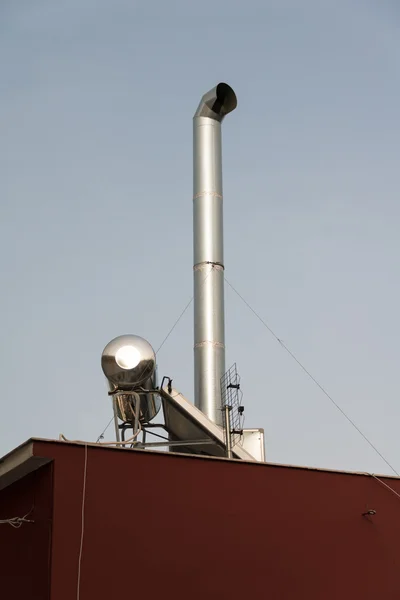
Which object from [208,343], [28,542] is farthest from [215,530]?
[208,343]

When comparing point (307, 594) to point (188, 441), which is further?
point (188, 441)

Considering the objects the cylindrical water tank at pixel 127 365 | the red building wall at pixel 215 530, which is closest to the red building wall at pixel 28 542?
the red building wall at pixel 215 530

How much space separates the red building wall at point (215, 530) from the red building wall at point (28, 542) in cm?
15

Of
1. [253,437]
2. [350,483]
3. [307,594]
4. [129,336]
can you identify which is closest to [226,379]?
[253,437]

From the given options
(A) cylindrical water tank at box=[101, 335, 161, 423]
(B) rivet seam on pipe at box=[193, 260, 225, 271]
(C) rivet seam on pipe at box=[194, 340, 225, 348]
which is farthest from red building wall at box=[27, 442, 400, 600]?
(B) rivet seam on pipe at box=[193, 260, 225, 271]

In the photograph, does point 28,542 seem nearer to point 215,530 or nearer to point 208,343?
point 215,530

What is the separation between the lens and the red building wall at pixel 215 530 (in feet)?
48.1

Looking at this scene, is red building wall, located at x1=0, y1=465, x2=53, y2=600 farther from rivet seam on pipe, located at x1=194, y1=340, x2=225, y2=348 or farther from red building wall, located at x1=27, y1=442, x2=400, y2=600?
rivet seam on pipe, located at x1=194, y1=340, x2=225, y2=348

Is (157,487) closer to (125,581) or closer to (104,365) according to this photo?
(125,581)

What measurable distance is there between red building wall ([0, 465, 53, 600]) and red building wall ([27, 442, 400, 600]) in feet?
0.49

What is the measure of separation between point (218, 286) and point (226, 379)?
2.90 meters

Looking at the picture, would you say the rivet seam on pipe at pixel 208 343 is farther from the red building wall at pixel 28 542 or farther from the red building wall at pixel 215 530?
the red building wall at pixel 28 542

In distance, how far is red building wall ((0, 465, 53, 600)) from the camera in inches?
567

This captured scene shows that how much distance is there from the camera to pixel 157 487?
15461 millimetres
